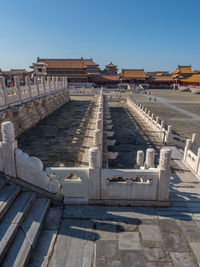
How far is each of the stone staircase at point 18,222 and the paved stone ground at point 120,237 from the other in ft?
0.68

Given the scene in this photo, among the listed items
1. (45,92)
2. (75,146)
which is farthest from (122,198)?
(45,92)

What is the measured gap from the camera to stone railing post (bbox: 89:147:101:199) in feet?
14.3

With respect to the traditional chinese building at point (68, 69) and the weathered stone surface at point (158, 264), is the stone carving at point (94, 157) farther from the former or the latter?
the traditional chinese building at point (68, 69)

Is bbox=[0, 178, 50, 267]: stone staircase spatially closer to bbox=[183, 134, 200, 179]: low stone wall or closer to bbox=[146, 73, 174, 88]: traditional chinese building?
bbox=[183, 134, 200, 179]: low stone wall

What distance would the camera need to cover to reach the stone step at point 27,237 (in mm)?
3034

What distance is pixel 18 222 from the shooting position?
357cm

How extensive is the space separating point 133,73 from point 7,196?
63929mm

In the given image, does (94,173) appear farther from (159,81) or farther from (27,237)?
(159,81)

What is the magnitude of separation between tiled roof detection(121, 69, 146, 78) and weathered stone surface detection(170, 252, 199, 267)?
6152 cm

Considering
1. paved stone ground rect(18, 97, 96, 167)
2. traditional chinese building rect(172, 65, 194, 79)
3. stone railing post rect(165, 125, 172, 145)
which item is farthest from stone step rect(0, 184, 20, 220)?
traditional chinese building rect(172, 65, 194, 79)

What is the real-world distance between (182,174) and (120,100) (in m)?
28.5

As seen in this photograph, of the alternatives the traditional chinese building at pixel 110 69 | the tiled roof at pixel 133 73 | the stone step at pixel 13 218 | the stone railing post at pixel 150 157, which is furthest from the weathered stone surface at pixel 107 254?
the traditional chinese building at pixel 110 69

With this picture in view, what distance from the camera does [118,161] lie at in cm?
1017

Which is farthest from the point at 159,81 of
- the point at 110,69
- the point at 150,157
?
the point at 150,157
